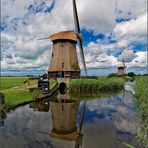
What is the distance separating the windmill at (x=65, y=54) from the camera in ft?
125

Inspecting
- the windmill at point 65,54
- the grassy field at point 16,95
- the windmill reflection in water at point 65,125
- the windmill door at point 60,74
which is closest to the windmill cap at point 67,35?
the windmill at point 65,54

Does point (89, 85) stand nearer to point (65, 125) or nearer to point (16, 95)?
point (16, 95)

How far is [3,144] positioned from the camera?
10.5 meters

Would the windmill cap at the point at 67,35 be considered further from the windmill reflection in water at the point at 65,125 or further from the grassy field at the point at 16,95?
the windmill reflection in water at the point at 65,125

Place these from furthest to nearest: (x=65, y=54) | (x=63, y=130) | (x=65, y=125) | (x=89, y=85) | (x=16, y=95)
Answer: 1. (x=65, y=54)
2. (x=89, y=85)
3. (x=16, y=95)
4. (x=65, y=125)
5. (x=63, y=130)

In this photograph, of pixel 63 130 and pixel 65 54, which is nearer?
pixel 63 130

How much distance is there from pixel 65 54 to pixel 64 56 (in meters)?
0.36

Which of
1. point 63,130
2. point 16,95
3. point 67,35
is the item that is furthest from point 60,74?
point 63,130

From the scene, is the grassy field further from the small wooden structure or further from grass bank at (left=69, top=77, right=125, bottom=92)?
grass bank at (left=69, top=77, right=125, bottom=92)

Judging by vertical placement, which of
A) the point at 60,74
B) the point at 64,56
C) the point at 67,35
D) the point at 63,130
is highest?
the point at 67,35

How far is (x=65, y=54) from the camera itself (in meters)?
38.2

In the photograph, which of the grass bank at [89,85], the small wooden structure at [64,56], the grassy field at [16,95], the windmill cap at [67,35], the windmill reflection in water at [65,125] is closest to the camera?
the windmill reflection in water at [65,125]

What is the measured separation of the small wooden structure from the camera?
38000mm

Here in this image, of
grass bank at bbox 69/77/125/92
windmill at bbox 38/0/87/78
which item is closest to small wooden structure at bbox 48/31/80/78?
windmill at bbox 38/0/87/78
